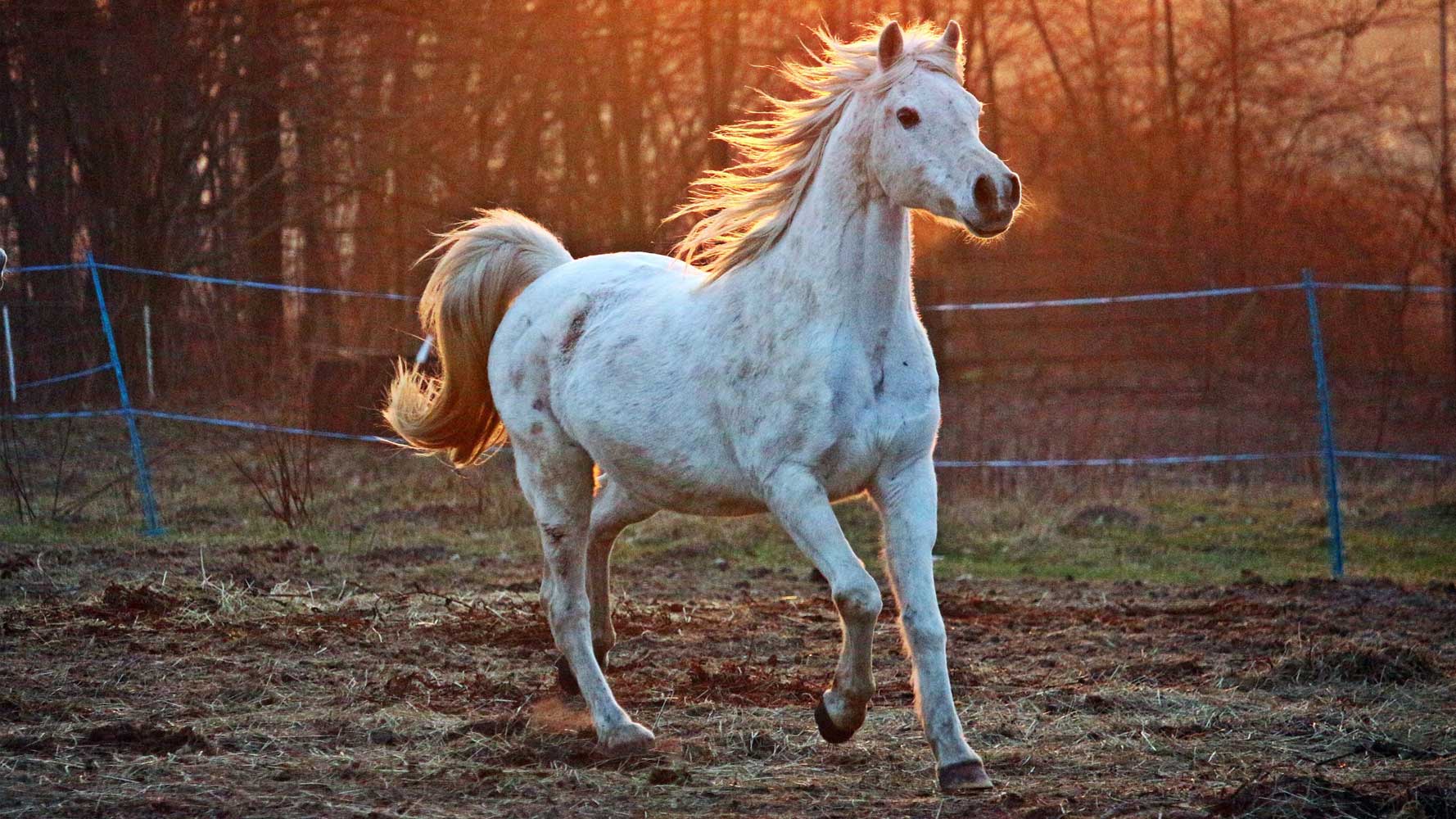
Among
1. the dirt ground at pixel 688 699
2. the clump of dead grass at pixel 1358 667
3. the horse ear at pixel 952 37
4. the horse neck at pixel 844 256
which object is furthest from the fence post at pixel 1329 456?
the horse neck at pixel 844 256

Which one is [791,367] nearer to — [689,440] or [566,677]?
[689,440]

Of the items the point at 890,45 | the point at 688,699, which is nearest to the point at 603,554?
the point at 688,699

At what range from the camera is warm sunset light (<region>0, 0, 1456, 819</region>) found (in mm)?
4199

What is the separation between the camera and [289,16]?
50.3ft

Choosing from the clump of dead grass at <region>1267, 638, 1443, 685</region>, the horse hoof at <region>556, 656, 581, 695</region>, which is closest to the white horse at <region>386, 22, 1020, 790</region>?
the horse hoof at <region>556, 656, 581, 695</region>

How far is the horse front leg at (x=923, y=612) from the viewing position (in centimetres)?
408

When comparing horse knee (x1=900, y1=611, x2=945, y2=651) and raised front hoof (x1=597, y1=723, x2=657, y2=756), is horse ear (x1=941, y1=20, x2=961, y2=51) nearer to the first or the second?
horse knee (x1=900, y1=611, x2=945, y2=651)

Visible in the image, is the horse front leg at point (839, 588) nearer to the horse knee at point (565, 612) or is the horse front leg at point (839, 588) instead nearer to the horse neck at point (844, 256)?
the horse neck at point (844, 256)

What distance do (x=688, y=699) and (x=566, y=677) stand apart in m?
0.42

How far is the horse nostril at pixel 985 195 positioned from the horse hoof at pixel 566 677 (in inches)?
87.4

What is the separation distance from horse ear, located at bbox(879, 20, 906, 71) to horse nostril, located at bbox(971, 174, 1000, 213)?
0.55 meters

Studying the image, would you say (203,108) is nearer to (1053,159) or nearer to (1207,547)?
(1207,547)

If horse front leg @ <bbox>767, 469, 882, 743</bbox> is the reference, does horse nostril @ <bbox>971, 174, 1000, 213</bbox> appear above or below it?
above

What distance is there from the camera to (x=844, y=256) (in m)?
4.32
